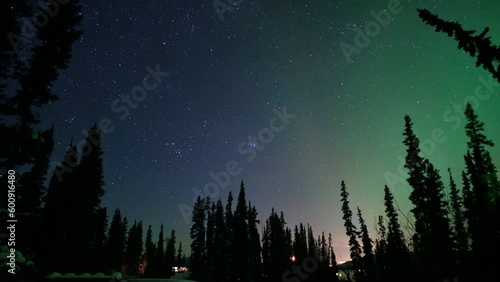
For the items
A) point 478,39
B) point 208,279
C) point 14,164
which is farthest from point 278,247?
point 478,39

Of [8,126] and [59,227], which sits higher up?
[8,126]

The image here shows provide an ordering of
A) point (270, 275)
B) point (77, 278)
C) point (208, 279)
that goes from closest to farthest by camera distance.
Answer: point (77, 278), point (208, 279), point (270, 275)

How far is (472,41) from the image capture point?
7062 mm

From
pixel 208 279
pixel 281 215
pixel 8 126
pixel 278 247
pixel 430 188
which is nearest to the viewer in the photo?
pixel 8 126

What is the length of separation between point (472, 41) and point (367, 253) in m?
61.3

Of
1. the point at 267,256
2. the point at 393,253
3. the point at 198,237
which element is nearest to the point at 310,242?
the point at 267,256

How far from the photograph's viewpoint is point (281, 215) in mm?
99438

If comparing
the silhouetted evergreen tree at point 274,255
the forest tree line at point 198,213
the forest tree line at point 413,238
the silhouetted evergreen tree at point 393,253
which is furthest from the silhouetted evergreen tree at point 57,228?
the silhouetted evergreen tree at point 274,255

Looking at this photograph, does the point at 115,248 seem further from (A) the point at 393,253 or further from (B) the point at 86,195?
(A) the point at 393,253

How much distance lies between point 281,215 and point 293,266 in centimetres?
2792

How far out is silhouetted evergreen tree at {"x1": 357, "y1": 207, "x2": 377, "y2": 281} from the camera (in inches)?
2184

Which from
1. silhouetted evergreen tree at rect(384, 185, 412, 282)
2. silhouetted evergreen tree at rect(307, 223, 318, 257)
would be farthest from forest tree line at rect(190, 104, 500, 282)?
silhouetted evergreen tree at rect(307, 223, 318, 257)

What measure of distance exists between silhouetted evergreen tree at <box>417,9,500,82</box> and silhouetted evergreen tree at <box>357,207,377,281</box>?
5558 cm

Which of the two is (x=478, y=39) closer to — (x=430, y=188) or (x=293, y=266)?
(x=430, y=188)
